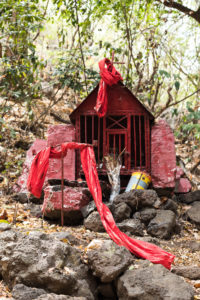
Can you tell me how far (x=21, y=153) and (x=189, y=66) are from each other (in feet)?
23.0

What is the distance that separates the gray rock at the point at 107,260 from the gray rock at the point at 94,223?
1.81m

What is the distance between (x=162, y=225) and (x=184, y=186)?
2.49m

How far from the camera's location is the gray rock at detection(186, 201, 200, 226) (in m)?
6.90

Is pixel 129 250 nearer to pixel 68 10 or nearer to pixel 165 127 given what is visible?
pixel 165 127

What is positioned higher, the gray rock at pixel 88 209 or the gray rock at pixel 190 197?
the gray rock at pixel 88 209

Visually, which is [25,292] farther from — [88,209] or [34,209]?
[34,209]

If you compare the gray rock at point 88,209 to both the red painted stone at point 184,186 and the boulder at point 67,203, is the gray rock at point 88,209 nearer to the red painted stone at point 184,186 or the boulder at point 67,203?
the boulder at point 67,203

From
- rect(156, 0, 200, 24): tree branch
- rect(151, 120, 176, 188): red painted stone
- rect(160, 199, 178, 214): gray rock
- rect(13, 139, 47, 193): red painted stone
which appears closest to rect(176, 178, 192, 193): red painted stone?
rect(151, 120, 176, 188): red painted stone

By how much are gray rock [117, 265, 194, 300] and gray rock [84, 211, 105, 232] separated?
86.9 inches

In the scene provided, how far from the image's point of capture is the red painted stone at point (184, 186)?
8.34 meters

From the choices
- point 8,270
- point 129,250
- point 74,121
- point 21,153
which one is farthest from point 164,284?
point 21,153

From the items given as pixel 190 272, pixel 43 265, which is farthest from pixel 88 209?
pixel 43 265

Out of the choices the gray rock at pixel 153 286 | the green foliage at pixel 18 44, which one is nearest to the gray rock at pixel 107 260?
the gray rock at pixel 153 286

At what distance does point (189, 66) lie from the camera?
11969 millimetres
